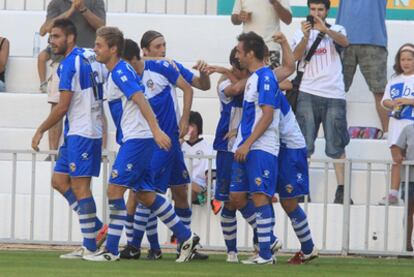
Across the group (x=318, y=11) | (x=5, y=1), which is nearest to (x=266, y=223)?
(x=318, y=11)

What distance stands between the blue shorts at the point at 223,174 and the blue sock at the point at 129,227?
925 mm

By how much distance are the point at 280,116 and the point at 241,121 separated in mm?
369

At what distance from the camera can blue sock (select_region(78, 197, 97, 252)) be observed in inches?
558

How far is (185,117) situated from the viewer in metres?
14.6

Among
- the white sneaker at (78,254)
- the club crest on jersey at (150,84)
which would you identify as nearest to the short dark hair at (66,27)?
the club crest on jersey at (150,84)

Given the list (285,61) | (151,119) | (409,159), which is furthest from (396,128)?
(151,119)

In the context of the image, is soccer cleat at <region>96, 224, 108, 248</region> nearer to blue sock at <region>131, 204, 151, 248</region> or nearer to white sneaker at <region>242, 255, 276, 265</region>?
blue sock at <region>131, 204, 151, 248</region>

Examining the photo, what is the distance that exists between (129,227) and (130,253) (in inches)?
10.9

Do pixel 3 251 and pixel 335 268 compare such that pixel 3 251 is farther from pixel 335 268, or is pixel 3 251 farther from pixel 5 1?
pixel 5 1

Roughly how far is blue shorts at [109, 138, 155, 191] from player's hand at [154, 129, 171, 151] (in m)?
0.28

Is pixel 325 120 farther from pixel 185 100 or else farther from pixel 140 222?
pixel 140 222

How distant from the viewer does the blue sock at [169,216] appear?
45.9 ft

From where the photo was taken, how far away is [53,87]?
18484 millimetres

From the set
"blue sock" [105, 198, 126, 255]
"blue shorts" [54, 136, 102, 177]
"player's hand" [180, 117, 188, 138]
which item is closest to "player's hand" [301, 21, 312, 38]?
"player's hand" [180, 117, 188, 138]
